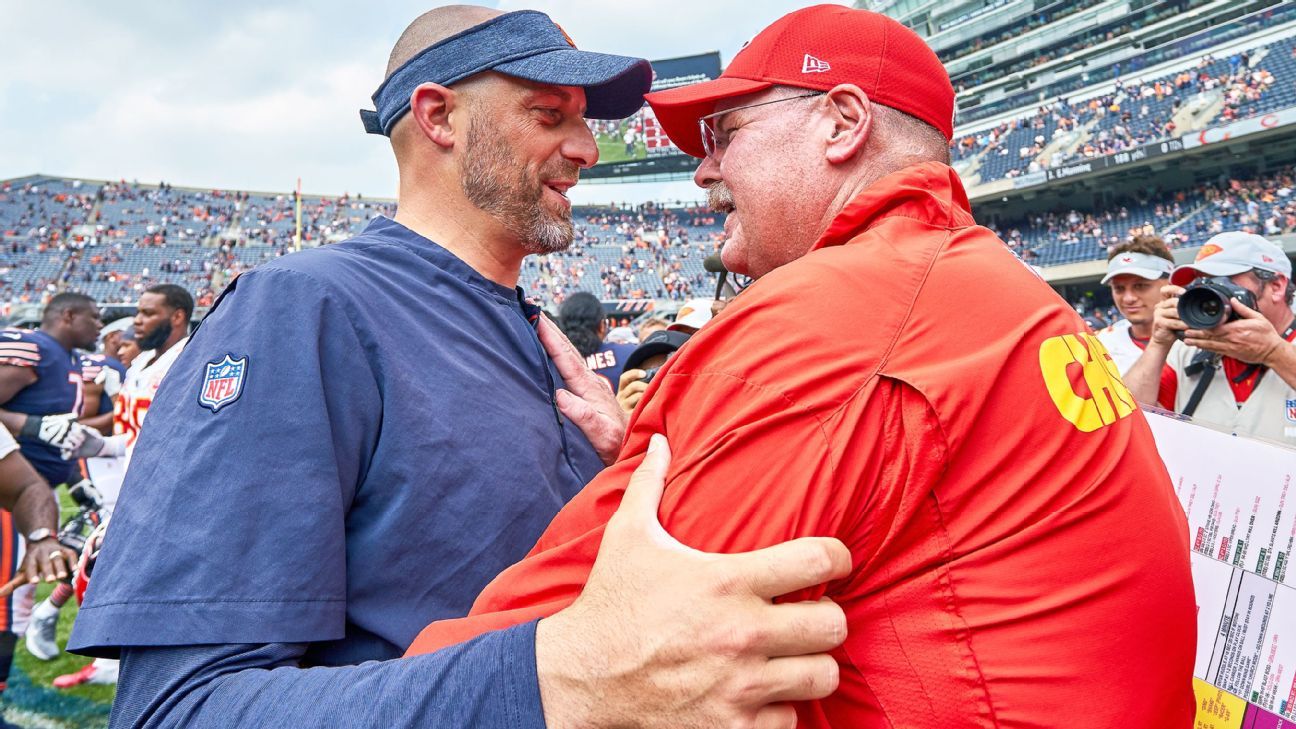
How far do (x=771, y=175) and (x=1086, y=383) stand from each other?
77cm

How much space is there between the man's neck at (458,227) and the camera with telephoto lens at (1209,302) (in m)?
3.05

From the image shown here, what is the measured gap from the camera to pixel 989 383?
1036 mm

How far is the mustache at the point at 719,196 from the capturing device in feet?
6.15

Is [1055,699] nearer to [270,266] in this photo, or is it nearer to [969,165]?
[270,266]

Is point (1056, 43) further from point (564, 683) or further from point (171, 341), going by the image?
point (564, 683)

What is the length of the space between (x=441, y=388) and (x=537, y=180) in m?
0.72

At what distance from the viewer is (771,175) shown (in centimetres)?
168

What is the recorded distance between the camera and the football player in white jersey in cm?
499

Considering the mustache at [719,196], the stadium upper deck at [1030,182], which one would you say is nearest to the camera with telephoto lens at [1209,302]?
the mustache at [719,196]

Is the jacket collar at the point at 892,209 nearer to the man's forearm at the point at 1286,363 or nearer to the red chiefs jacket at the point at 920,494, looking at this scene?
the red chiefs jacket at the point at 920,494

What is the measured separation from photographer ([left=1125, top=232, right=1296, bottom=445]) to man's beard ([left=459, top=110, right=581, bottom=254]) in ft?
9.67

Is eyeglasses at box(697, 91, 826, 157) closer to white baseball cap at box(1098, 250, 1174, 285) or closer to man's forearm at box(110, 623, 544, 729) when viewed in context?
man's forearm at box(110, 623, 544, 729)

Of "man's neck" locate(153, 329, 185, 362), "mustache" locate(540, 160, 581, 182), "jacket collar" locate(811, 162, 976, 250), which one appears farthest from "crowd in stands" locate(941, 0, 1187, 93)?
"jacket collar" locate(811, 162, 976, 250)

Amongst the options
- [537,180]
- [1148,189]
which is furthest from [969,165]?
[537,180]
